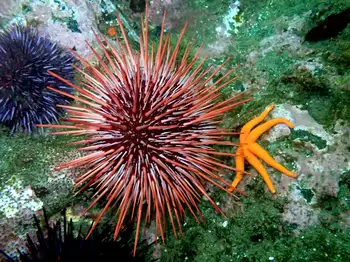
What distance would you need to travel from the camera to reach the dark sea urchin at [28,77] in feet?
10.6

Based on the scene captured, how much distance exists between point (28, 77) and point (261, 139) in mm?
2558

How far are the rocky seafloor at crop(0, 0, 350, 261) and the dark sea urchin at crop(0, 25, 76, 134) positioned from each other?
230 mm

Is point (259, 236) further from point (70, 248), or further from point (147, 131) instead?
point (70, 248)

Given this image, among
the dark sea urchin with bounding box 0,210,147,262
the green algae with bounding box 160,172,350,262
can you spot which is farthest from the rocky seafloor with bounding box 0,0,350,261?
the dark sea urchin with bounding box 0,210,147,262

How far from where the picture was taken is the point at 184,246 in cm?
316

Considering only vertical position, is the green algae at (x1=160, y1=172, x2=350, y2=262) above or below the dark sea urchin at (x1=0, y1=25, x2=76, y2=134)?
below

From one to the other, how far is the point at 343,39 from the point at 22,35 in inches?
134

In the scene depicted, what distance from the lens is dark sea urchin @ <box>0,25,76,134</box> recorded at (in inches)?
128

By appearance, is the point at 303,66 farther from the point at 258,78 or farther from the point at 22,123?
the point at 22,123

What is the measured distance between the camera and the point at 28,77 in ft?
10.7

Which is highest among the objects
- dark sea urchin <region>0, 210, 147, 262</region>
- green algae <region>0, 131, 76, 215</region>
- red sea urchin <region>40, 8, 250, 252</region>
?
red sea urchin <region>40, 8, 250, 252</region>

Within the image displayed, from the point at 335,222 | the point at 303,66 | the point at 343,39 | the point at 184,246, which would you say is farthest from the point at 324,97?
the point at 184,246

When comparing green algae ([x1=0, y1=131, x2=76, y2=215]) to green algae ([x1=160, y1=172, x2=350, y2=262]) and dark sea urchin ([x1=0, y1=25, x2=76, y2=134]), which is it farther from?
green algae ([x1=160, y1=172, x2=350, y2=262])

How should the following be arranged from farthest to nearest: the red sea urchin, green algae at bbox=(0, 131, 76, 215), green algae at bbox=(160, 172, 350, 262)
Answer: green algae at bbox=(0, 131, 76, 215)
the red sea urchin
green algae at bbox=(160, 172, 350, 262)
